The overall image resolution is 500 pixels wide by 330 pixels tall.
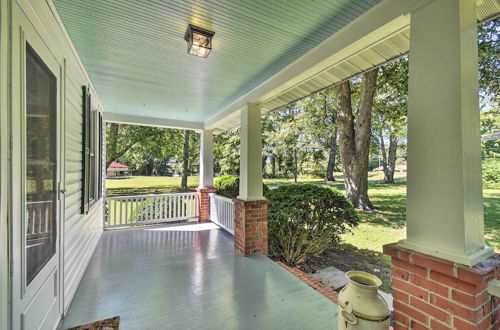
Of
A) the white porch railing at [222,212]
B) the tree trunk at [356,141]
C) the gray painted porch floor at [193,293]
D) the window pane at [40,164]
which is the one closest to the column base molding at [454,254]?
the gray painted porch floor at [193,293]

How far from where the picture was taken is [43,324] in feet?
6.31

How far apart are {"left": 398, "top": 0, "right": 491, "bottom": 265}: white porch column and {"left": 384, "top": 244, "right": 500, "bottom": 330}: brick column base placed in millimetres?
72

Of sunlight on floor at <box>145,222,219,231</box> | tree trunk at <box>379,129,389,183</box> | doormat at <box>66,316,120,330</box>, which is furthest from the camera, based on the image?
tree trunk at <box>379,129,389,183</box>

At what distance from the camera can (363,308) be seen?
5.27 ft

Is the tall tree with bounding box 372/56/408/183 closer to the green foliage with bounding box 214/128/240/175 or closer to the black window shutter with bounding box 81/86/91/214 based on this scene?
the black window shutter with bounding box 81/86/91/214

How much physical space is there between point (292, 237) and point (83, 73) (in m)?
4.19

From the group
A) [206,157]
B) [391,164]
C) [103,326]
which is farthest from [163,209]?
[391,164]

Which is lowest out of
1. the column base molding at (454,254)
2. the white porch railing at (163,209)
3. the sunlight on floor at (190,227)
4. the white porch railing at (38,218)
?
the sunlight on floor at (190,227)

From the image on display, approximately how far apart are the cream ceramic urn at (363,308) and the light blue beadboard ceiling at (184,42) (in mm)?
2251

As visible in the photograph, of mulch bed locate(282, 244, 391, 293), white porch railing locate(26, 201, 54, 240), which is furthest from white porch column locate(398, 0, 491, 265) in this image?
mulch bed locate(282, 244, 391, 293)

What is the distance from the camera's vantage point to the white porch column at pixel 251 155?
13.8 feet

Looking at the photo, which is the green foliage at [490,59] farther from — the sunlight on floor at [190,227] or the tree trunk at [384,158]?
the tree trunk at [384,158]

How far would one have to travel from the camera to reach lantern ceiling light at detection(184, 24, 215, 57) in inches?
92.2

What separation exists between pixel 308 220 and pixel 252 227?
1010 millimetres
